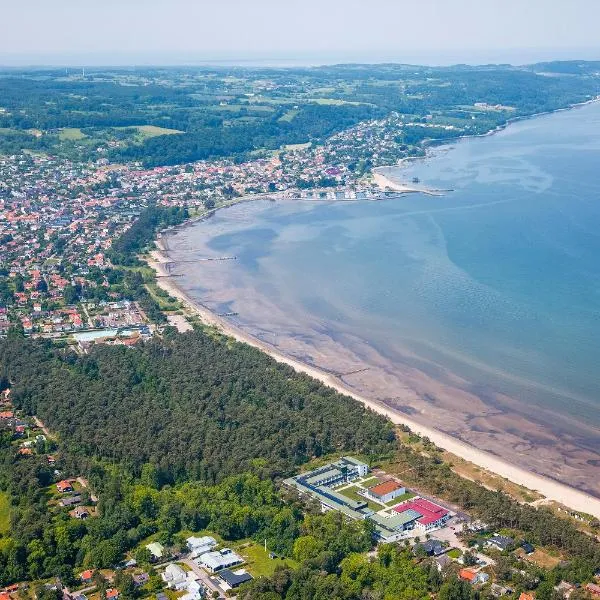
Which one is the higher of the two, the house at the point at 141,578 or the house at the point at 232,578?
the house at the point at 232,578

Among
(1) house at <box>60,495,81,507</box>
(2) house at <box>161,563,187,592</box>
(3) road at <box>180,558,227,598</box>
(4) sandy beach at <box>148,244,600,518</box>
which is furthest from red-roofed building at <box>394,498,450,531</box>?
(1) house at <box>60,495,81,507</box>

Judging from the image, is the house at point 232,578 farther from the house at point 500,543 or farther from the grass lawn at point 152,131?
the grass lawn at point 152,131

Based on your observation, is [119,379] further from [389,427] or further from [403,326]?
Result: [403,326]

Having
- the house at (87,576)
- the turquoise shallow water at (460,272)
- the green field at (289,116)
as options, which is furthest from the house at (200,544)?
the green field at (289,116)

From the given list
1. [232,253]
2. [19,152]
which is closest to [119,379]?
[232,253]

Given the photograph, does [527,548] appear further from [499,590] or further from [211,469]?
[211,469]

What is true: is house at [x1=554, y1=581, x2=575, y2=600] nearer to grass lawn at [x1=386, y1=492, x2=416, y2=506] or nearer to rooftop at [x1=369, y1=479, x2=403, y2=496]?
grass lawn at [x1=386, y1=492, x2=416, y2=506]

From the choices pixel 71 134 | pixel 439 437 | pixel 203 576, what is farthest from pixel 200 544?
pixel 71 134
